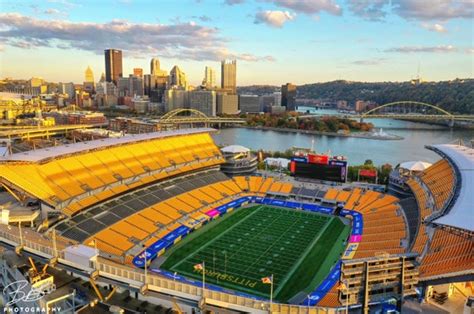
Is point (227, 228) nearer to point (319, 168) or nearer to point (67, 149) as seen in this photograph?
point (319, 168)

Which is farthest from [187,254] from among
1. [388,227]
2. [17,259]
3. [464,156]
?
[464,156]

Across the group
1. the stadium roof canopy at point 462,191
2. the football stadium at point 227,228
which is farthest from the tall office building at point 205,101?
the stadium roof canopy at point 462,191

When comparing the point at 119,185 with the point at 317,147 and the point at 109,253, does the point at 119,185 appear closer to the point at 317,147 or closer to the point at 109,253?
the point at 109,253

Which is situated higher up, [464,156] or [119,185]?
[464,156]

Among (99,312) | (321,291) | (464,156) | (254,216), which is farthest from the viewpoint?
(254,216)
